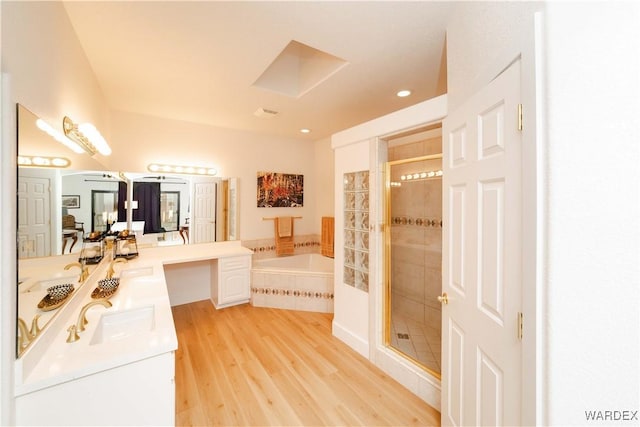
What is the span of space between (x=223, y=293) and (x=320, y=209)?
2188 millimetres

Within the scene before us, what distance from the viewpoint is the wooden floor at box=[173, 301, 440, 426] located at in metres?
1.65

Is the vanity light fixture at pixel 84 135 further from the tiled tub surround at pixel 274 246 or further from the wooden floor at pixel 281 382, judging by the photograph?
the tiled tub surround at pixel 274 246

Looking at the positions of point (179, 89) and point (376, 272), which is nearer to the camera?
point (376, 272)

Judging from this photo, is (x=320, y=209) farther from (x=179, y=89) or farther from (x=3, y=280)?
(x=3, y=280)

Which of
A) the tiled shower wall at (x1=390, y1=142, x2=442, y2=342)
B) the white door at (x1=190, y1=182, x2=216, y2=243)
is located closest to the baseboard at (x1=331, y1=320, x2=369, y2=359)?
the tiled shower wall at (x1=390, y1=142, x2=442, y2=342)

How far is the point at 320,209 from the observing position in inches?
179

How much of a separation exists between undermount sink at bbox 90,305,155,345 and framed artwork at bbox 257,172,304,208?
2.57 meters

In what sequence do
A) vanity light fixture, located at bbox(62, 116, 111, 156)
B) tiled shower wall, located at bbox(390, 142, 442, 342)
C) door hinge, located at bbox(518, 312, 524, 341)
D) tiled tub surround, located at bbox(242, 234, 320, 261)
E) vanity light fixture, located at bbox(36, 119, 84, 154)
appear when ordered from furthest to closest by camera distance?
1. tiled tub surround, located at bbox(242, 234, 320, 261)
2. tiled shower wall, located at bbox(390, 142, 442, 342)
3. vanity light fixture, located at bbox(62, 116, 111, 156)
4. vanity light fixture, located at bbox(36, 119, 84, 154)
5. door hinge, located at bbox(518, 312, 524, 341)

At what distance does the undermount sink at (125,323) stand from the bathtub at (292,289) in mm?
1844

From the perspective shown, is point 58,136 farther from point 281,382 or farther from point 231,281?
point 231,281

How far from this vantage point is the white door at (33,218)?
0.93 metres

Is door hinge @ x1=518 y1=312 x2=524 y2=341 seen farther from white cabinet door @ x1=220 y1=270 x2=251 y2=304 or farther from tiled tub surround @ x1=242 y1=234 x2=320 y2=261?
tiled tub surround @ x1=242 y1=234 x2=320 y2=261

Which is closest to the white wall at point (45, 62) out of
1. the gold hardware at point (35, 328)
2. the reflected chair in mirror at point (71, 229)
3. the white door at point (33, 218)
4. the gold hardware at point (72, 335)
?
the white door at point (33, 218)
